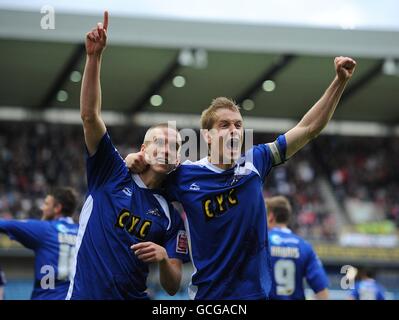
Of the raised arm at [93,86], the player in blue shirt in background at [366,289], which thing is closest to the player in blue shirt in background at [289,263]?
the player in blue shirt in background at [366,289]

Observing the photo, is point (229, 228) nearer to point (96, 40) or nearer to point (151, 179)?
point (151, 179)

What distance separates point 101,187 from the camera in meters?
4.65

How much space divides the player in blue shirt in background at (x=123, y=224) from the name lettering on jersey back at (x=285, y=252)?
137 inches

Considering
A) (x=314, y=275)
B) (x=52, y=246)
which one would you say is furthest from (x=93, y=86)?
(x=314, y=275)

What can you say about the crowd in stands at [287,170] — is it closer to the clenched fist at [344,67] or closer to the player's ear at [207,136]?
the player's ear at [207,136]

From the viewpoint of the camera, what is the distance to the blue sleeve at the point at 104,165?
4.50m

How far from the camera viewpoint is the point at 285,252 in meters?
8.03

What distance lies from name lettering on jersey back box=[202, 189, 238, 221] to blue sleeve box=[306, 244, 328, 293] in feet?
12.5

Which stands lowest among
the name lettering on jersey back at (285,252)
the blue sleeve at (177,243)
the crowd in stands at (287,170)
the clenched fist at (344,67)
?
the blue sleeve at (177,243)

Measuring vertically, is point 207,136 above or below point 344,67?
below

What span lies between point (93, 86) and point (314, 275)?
14.8 ft

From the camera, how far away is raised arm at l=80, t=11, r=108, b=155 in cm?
418

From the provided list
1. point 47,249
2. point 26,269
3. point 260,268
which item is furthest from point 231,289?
point 26,269
